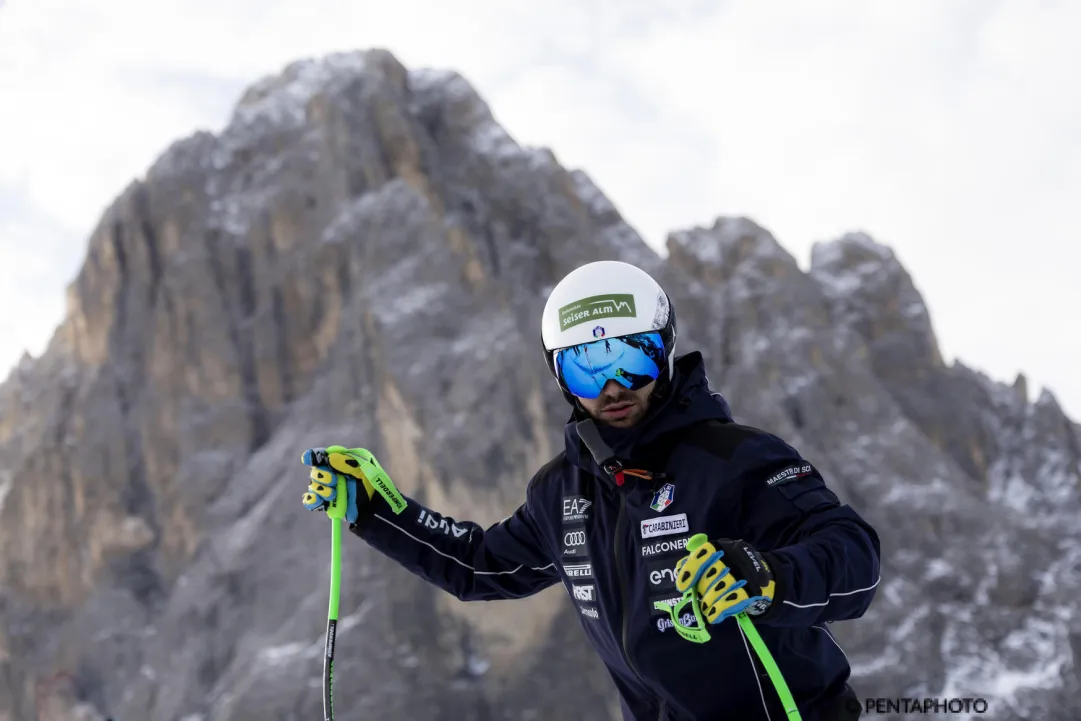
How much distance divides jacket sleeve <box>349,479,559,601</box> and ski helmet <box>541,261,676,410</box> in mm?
751

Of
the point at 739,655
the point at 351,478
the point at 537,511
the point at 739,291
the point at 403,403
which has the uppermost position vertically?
the point at 739,291

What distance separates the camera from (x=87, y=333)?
37.9 metres

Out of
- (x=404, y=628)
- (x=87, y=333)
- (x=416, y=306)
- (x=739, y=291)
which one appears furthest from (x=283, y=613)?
(x=739, y=291)

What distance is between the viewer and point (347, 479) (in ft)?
13.3

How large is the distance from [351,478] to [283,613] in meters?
27.9

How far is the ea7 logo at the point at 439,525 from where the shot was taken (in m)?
4.09

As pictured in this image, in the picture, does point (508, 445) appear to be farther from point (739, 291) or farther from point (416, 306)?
point (739, 291)

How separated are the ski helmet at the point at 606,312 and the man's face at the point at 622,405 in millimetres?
56

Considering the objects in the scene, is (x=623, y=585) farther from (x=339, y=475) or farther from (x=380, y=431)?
(x=380, y=431)

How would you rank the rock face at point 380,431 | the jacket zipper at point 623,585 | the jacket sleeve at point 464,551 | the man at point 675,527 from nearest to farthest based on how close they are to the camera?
the man at point 675,527, the jacket zipper at point 623,585, the jacket sleeve at point 464,551, the rock face at point 380,431

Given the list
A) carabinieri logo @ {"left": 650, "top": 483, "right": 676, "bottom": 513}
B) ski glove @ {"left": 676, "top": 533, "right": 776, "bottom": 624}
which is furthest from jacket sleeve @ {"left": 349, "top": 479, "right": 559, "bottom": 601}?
ski glove @ {"left": 676, "top": 533, "right": 776, "bottom": 624}

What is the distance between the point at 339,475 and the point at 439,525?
49 centimetres

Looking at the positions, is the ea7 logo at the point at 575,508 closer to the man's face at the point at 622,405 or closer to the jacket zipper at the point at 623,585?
the jacket zipper at the point at 623,585

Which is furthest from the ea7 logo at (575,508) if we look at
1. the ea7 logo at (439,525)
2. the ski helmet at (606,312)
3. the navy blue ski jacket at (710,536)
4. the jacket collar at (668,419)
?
the ea7 logo at (439,525)
